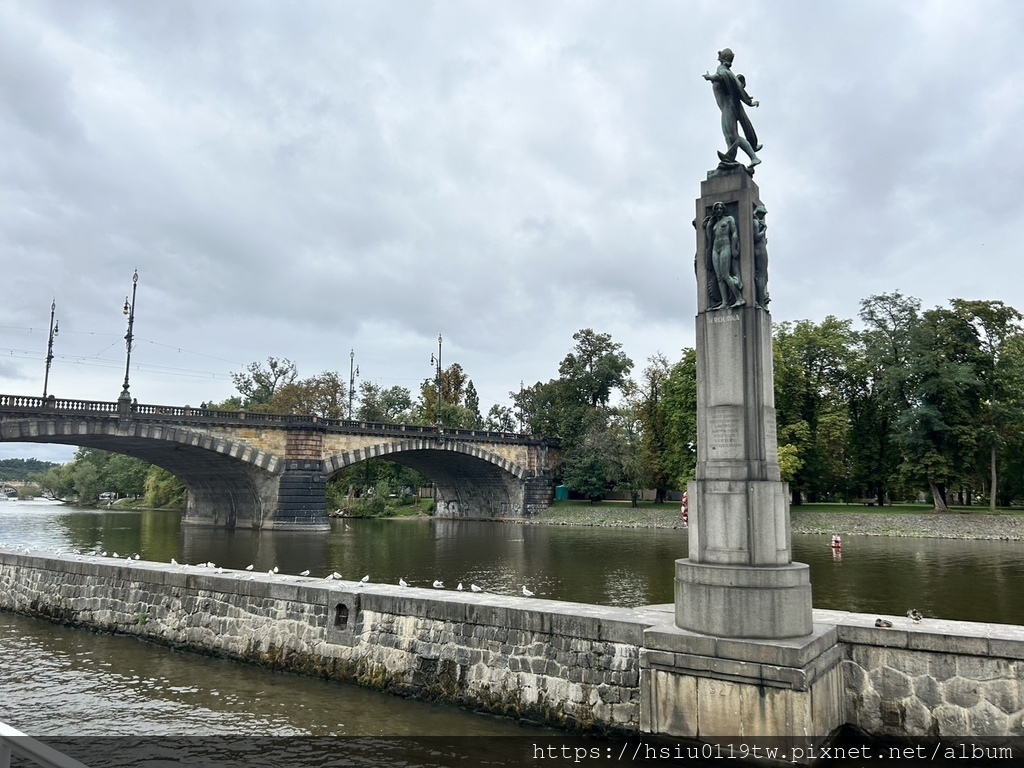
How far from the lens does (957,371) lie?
40.9 meters

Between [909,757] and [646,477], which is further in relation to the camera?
[646,477]

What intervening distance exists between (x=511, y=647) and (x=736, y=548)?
10.4 feet

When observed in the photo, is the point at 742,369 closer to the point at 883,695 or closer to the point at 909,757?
the point at 883,695

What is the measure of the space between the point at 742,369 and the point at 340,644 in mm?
6964

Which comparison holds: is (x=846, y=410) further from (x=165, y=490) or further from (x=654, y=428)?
(x=165, y=490)

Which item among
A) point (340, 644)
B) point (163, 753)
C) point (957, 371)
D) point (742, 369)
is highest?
point (957, 371)

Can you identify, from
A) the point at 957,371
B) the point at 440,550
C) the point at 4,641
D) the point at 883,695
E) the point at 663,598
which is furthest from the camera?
the point at 957,371

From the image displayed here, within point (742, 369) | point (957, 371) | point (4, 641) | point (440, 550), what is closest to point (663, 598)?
point (742, 369)

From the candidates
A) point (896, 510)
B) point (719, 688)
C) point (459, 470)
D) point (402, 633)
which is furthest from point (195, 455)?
point (719, 688)

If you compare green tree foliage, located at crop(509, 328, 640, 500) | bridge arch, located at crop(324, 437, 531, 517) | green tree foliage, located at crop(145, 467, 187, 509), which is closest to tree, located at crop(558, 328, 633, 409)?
green tree foliage, located at crop(509, 328, 640, 500)

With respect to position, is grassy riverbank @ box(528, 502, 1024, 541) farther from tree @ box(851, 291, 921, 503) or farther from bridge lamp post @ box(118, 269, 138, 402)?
bridge lamp post @ box(118, 269, 138, 402)

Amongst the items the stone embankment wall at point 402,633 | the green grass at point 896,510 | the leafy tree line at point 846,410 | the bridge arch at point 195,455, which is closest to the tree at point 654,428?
the leafy tree line at point 846,410

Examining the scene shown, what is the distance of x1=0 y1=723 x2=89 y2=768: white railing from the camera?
7.09 ft

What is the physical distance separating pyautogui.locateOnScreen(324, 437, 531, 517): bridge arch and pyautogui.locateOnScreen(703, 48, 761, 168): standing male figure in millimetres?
44331
